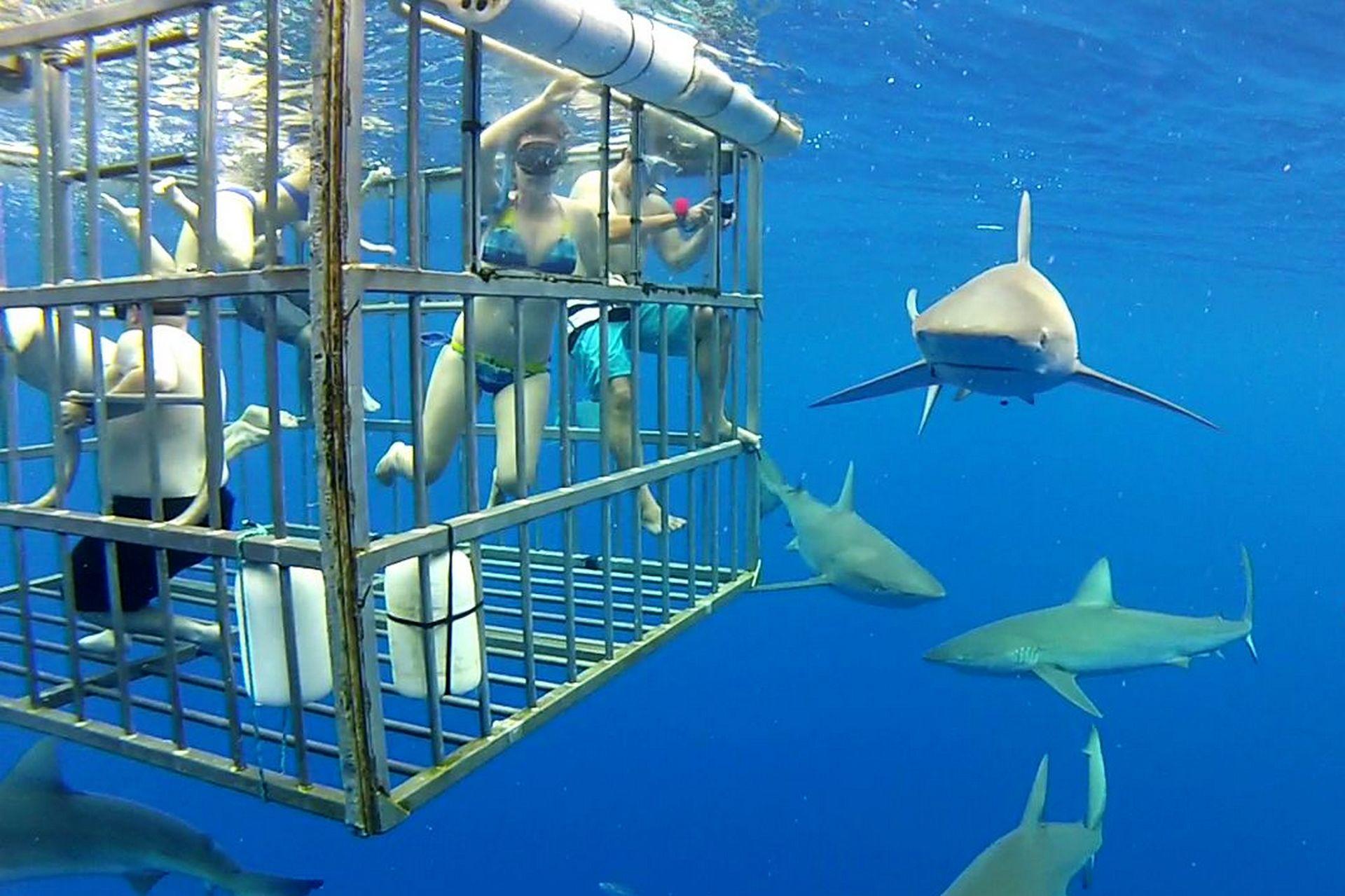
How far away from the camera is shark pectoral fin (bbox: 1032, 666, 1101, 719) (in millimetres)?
7168

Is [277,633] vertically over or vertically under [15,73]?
under

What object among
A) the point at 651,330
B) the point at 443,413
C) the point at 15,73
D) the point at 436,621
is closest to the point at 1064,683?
the point at 651,330

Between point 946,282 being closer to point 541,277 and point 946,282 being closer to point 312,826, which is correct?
point 312,826

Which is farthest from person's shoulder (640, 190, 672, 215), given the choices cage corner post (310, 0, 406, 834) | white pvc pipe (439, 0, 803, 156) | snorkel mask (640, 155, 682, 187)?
cage corner post (310, 0, 406, 834)

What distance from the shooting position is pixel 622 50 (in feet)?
11.7

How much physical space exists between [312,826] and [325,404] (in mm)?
14921

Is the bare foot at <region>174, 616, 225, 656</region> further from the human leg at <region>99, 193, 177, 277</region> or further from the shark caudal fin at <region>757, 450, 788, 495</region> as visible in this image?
the shark caudal fin at <region>757, 450, 788, 495</region>

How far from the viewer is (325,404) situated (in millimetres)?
2789

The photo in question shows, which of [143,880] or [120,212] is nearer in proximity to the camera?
[120,212]

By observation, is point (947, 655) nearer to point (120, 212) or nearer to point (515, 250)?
point (515, 250)

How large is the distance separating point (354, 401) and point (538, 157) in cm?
306

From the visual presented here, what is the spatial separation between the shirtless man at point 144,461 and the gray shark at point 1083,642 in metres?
4.85

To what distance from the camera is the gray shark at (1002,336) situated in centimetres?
424

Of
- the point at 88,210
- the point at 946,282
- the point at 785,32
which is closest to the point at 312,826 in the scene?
the point at 785,32
